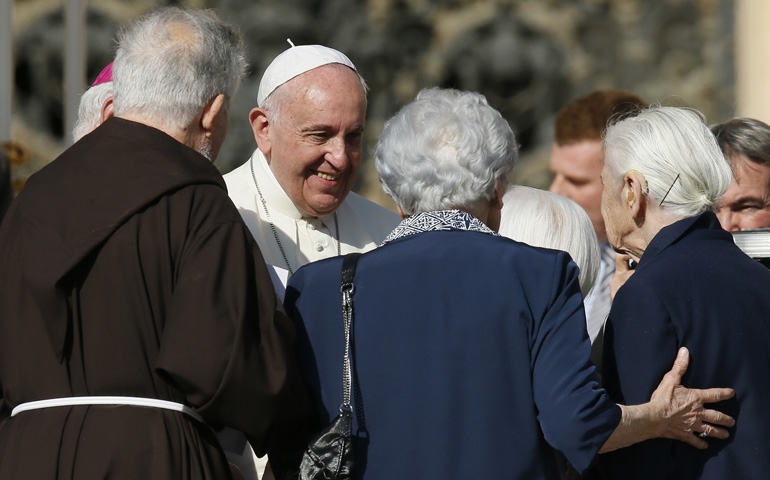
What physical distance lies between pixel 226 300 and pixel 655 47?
4.86 metres

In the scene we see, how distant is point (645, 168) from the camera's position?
295 centimetres

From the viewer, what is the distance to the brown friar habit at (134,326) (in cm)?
250

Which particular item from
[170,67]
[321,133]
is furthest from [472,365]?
[321,133]

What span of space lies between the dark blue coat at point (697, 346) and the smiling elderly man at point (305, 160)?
1.25 metres

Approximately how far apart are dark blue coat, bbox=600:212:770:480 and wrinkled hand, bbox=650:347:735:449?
27mm

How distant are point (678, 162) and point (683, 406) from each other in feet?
2.06

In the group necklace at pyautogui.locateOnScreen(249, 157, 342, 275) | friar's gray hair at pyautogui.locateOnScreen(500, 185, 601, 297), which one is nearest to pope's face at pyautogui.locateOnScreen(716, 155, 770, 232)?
friar's gray hair at pyautogui.locateOnScreen(500, 185, 601, 297)

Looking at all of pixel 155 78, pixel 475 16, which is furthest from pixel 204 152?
pixel 475 16

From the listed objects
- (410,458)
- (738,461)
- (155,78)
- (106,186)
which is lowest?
(738,461)

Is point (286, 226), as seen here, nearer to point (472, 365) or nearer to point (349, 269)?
point (349, 269)

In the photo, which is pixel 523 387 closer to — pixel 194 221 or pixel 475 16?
pixel 194 221

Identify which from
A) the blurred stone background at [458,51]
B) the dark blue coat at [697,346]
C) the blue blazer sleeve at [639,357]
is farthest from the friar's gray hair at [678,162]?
the blurred stone background at [458,51]

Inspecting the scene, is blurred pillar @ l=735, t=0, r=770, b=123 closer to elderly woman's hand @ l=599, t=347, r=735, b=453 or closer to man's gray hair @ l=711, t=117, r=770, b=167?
man's gray hair @ l=711, t=117, r=770, b=167

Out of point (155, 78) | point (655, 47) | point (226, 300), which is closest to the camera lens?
point (226, 300)
